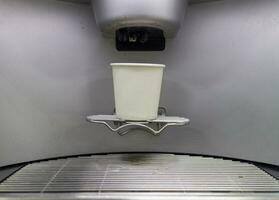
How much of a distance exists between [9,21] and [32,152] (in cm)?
27

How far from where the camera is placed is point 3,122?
0.54 metres

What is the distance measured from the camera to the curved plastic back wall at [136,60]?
0.53 metres

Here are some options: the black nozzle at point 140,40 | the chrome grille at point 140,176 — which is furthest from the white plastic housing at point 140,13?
the chrome grille at point 140,176

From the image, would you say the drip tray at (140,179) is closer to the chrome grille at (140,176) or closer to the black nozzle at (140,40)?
the chrome grille at (140,176)

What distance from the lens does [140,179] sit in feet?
1.40

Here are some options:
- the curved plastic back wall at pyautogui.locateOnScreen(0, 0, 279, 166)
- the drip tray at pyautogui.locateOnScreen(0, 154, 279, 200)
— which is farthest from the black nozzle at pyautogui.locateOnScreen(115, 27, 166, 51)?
the drip tray at pyautogui.locateOnScreen(0, 154, 279, 200)

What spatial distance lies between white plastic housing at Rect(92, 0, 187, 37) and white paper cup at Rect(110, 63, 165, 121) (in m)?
0.07

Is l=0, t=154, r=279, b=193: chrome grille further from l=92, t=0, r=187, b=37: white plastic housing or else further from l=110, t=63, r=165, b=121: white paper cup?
l=92, t=0, r=187, b=37: white plastic housing

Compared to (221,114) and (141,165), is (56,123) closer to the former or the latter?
Result: (141,165)

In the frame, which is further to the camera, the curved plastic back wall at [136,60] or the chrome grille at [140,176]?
the curved plastic back wall at [136,60]

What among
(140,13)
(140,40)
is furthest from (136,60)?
(140,13)

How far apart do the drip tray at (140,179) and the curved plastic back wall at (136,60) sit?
0.17 ft

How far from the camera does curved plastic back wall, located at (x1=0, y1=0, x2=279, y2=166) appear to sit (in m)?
0.53

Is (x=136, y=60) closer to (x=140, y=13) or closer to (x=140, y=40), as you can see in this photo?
(x=140, y=40)
